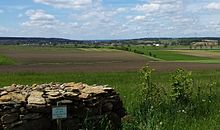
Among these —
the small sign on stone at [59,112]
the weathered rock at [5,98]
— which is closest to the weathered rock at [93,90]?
the small sign on stone at [59,112]

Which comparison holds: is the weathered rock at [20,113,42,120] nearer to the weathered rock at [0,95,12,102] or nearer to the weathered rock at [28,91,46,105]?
the weathered rock at [28,91,46,105]

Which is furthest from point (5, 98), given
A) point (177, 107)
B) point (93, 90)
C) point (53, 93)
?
point (177, 107)

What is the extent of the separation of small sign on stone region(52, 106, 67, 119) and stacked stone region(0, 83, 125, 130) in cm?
42

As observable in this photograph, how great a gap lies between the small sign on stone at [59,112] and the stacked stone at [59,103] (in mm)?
417

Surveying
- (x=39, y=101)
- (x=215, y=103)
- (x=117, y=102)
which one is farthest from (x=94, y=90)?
(x=215, y=103)

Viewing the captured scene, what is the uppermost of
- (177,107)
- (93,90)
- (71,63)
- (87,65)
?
(93,90)

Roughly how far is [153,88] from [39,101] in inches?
176

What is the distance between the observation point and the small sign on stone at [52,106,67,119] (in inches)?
354

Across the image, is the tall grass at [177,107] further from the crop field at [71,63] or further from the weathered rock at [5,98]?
the crop field at [71,63]

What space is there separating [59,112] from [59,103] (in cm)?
54

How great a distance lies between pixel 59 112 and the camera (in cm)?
905

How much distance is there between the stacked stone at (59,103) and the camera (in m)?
9.23

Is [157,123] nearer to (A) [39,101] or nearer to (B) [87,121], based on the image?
(B) [87,121]

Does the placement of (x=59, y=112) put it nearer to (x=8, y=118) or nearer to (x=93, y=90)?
(x=8, y=118)
